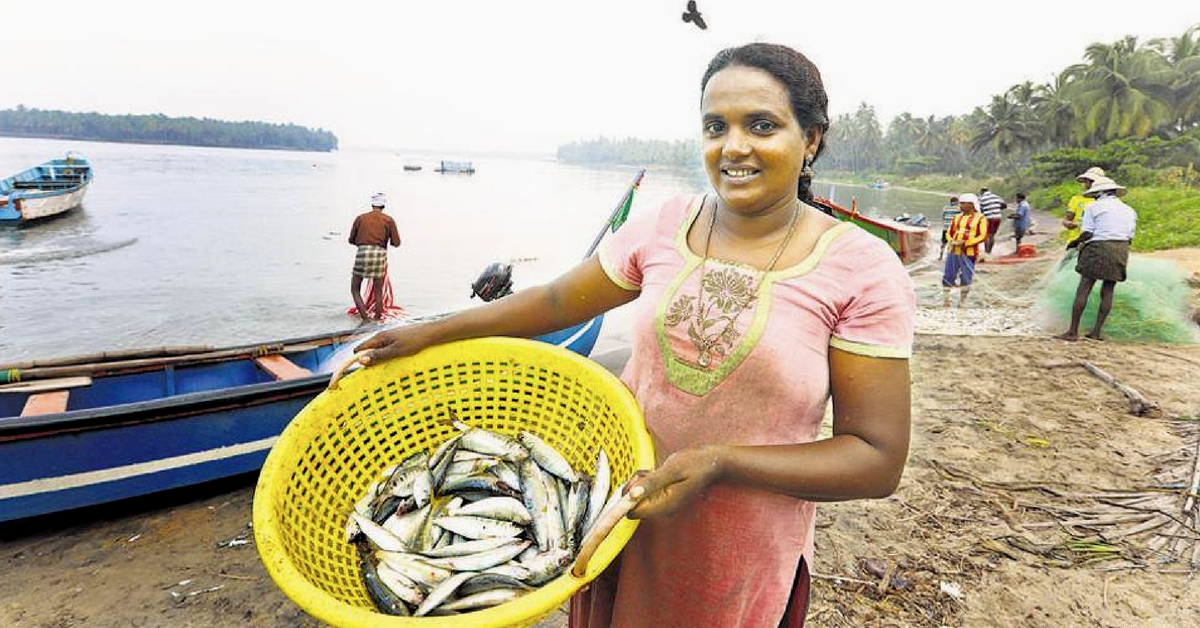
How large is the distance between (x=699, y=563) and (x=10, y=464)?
508cm

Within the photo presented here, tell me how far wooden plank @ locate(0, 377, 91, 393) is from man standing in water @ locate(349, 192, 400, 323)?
606 centimetres

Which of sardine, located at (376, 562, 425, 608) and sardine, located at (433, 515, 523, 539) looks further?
sardine, located at (433, 515, 523, 539)

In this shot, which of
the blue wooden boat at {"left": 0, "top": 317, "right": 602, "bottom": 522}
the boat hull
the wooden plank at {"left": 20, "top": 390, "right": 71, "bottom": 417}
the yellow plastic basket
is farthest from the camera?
the boat hull

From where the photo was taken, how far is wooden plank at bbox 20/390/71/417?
4.54 metres

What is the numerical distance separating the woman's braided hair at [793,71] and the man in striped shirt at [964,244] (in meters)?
11.0

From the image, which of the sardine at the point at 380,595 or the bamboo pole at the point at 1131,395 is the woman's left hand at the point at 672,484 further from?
the bamboo pole at the point at 1131,395

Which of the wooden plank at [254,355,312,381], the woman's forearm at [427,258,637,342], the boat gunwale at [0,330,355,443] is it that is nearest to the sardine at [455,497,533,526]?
the woman's forearm at [427,258,637,342]

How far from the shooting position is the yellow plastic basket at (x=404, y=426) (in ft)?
5.19

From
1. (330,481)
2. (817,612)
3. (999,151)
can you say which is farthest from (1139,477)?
(999,151)

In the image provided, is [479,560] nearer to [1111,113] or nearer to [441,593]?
[441,593]

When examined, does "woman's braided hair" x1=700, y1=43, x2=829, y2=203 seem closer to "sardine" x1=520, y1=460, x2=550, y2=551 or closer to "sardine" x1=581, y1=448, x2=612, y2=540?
"sardine" x1=581, y1=448, x2=612, y2=540

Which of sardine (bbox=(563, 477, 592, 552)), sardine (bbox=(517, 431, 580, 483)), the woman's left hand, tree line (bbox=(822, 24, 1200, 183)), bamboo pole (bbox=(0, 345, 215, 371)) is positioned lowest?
bamboo pole (bbox=(0, 345, 215, 371))

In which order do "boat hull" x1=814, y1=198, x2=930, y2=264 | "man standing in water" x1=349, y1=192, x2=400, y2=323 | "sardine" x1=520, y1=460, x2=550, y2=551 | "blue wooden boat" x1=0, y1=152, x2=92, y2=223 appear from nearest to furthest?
"sardine" x1=520, y1=460, x2=550, y2=551, "man standing in water" x1=349, y1=192, x2=400, y2=323, "boat hull" x1=814, y1=198, x2=930, y2=264, "blue wooden boat" x1=0, y1=152, x2=92, y2=223

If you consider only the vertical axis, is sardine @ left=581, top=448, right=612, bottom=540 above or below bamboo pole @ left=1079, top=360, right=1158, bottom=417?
above
